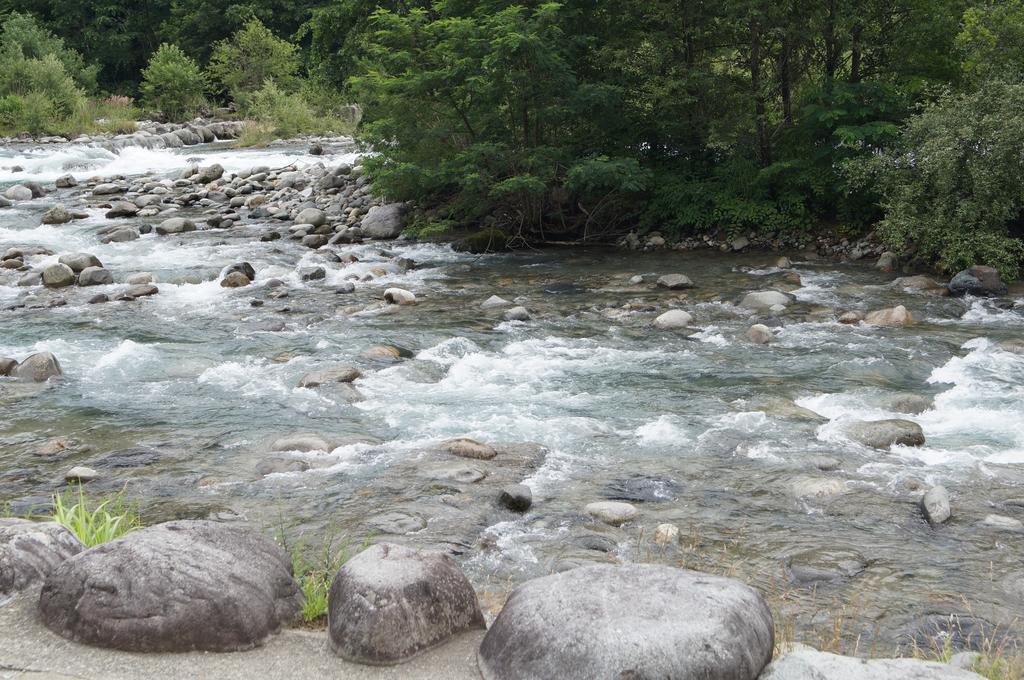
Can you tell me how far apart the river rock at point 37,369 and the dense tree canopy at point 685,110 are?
6966mm

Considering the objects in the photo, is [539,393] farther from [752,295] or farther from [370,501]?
[752,295]

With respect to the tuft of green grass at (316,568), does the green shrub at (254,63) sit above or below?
above

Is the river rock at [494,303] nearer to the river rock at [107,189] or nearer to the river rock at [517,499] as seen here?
the river rock at [517,499]

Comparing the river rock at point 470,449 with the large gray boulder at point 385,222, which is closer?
the river rock at point 470,449

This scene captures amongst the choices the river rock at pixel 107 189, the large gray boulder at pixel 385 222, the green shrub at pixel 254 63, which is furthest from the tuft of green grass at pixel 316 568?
the green shrub at pixel 254 63

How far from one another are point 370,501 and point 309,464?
828 mm

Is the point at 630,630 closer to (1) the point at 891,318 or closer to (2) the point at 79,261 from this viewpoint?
(1) the point at 891,318

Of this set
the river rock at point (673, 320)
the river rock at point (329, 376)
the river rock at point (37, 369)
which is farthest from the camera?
the river rock at point (673, 320)

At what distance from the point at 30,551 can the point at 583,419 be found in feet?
15.2

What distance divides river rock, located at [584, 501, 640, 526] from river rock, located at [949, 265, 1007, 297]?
24.6ft

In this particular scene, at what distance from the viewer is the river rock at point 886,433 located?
6809 millimetres

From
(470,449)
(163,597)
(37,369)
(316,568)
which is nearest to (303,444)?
(470,449)

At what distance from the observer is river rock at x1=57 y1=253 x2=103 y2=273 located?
13.8 metres

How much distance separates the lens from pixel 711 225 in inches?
601
